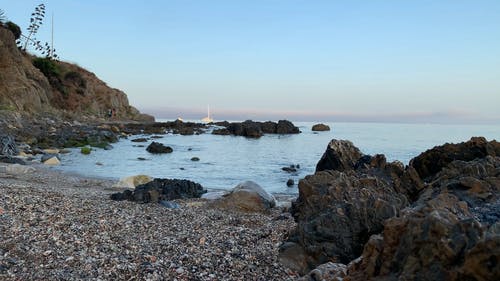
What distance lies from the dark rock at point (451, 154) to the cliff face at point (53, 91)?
3397cm

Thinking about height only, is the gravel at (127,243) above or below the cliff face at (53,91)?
below

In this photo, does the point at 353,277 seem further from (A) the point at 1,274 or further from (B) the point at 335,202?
(A) the point at 1,274

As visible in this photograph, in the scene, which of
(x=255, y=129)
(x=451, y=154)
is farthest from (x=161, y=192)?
(x=255, y=129)

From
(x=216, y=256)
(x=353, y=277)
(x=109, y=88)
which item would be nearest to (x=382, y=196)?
(x=216, y=256)

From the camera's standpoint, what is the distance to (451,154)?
939 centimetres

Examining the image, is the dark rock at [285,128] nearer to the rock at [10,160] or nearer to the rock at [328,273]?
the rock at [10,160]

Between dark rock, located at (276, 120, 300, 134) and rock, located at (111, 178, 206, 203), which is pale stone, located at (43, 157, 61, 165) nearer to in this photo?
rock, located at (111, 178, 206, 203)

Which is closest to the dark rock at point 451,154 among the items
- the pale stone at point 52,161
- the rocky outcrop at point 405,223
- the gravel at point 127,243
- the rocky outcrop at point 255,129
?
the rocky outcrop at point 405,223

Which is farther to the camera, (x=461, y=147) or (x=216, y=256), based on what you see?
→ (x=461, y=147)

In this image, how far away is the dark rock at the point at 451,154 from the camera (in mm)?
9367

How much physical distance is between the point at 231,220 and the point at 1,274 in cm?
383

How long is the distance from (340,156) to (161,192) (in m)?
5.04

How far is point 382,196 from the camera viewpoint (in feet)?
19.5

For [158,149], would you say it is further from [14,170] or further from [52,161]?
[14,170]
